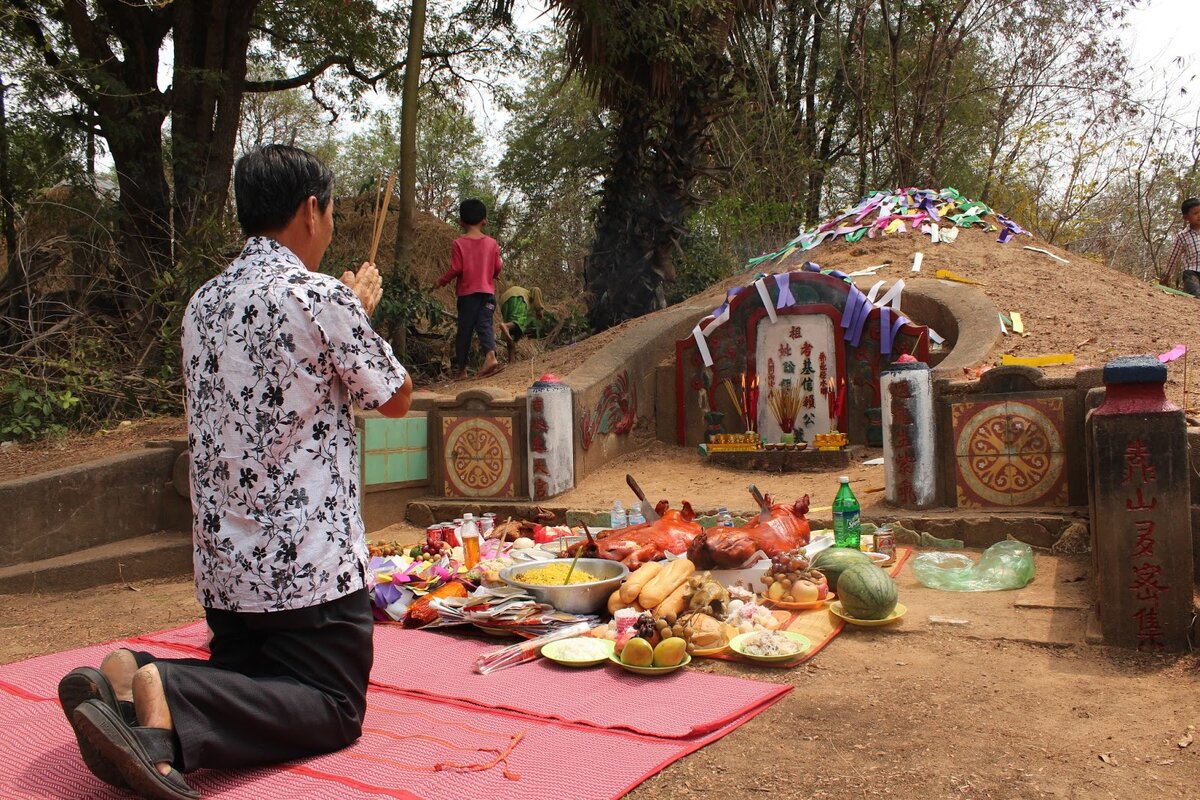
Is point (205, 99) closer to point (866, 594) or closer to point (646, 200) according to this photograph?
point (646, 200)

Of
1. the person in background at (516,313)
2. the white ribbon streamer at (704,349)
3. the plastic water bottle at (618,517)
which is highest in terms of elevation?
the person in background at (516,313)

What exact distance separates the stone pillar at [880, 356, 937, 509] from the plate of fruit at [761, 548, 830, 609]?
1.51 m

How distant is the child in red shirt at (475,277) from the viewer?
30.0ft

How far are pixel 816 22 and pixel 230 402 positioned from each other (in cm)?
1859

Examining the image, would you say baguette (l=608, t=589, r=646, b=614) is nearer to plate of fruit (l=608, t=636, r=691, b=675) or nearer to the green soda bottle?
plate of fruit (l=608, t=636, r=691, b=675)

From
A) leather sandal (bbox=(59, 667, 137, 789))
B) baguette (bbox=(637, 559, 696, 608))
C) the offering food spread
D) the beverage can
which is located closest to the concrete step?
the offering food spread

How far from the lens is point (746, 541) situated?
4.78m

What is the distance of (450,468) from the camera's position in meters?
7.51

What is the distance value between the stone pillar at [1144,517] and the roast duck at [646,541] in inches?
70.6

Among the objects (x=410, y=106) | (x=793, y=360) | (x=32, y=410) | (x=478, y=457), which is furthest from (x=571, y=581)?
(x=410, y=106)

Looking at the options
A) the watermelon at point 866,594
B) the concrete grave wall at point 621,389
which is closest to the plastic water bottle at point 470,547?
the concrete grave wall at point 621,389

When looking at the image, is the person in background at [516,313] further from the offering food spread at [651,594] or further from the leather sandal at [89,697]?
the leather sandal at [89,697]

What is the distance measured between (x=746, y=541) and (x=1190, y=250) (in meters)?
8.02

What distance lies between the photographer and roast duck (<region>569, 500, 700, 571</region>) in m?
4.94
